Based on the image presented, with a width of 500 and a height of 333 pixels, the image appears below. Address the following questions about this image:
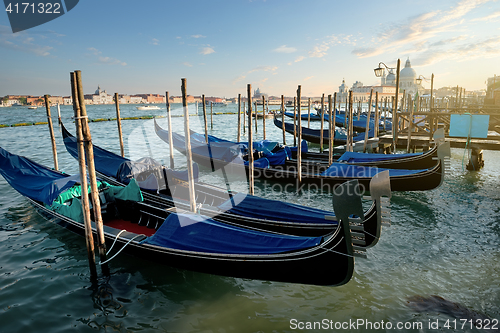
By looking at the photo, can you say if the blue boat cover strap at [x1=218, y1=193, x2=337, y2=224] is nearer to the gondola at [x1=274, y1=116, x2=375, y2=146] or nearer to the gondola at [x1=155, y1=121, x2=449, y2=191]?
the gondola at [x1=155, y1=121, x2=449, y2=191]

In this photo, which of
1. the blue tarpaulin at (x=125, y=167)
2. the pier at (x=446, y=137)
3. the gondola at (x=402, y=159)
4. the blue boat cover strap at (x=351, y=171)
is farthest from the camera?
the pier at (x=446, y=137)

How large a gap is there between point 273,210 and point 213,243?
58.2 inches

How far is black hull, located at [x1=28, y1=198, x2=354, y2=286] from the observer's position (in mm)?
3307

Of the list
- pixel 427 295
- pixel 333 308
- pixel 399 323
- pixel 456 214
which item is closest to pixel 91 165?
pixel 333 308

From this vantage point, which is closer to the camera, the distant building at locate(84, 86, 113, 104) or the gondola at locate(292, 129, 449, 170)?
the gondola at locate(292, 129, 449, 170)

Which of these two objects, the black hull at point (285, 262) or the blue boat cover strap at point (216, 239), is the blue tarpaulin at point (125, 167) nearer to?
the blue boat cover strap at point (216, 239)

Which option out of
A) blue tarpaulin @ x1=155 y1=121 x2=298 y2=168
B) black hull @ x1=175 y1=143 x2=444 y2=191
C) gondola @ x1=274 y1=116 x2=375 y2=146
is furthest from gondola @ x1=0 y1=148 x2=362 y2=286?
gondola @ x1=274 y1=116 x2=375 y2=146

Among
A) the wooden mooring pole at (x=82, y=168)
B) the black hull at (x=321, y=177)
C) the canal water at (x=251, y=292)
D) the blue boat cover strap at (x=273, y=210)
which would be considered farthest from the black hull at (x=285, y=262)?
the black hull at (x=321, y=177)

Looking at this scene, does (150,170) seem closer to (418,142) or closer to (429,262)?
(429,262)

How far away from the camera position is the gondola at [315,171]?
737 centimetres

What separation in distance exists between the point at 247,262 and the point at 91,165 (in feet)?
8.24

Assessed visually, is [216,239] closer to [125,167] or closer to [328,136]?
[125,167]

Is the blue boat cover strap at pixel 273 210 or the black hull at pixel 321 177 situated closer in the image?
the blue boat cover strap at pixel 273 210

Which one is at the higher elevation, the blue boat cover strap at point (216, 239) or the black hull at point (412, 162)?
the black hull at point (412, 162)
